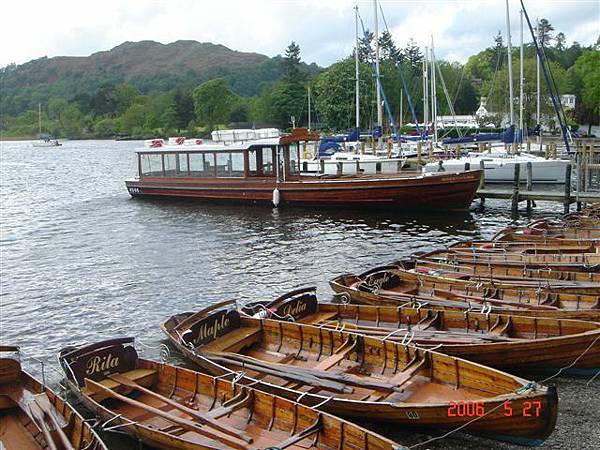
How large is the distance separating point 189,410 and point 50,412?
2.10 meters

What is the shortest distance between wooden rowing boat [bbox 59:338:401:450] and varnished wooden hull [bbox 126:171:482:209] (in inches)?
929

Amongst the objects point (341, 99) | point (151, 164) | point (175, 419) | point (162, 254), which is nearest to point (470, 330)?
point (175, 419)

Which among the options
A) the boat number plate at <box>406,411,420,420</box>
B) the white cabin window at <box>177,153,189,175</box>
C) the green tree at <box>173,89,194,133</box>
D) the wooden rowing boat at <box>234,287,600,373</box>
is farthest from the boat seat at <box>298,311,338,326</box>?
the green tree at <box>173,89,194,133</box>

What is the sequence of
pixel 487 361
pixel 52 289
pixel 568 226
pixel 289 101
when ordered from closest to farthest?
pixel 487 361 → pixel 52 289 → pixel 568 226 → pixel 289 101

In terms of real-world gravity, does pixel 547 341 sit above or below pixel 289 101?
below

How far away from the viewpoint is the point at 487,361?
36.1 feet

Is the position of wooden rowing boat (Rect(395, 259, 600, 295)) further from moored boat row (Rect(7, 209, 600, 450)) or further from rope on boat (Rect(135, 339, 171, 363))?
rope on boat (Rect(135, 339, 171, 363))

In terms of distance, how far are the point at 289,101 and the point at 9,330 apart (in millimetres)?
102759

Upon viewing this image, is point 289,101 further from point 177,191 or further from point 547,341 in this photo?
point 547,341

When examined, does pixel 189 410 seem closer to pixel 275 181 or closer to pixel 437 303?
pixel 437 303

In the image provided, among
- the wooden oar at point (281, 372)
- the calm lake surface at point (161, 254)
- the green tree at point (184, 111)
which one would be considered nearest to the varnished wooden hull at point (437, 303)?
the calm lake surface at point (161, 254)

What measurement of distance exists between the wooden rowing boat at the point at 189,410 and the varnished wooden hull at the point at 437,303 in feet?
17.4

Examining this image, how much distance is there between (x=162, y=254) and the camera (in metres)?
26.0

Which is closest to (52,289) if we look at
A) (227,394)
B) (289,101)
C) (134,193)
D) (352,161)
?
(227,394)
